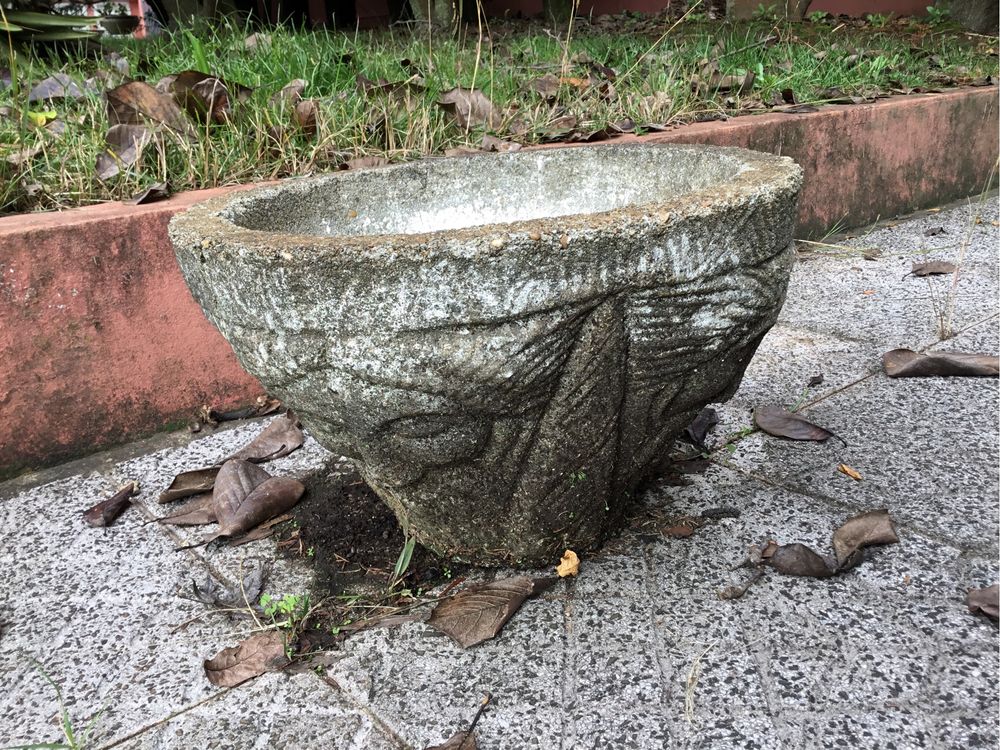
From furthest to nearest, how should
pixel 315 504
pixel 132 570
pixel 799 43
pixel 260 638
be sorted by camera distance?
pixel 799 43 < pixel 315 504 < pixel 132 570 < pixel 260 638

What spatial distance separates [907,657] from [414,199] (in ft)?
4.47

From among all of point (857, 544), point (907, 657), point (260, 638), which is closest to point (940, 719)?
point (907, 657)

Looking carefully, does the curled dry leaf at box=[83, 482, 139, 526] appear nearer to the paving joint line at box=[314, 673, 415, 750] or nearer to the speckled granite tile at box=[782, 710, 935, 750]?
the paving joint line at box=[314, 673, 415, 750]

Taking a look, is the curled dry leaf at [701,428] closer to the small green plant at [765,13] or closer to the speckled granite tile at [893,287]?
the speckled granite tile at [893,287]

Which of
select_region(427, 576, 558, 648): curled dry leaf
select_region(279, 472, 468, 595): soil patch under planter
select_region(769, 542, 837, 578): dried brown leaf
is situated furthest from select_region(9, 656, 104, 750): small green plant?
select_region(769, 542, 837, 578): dried brown leaf

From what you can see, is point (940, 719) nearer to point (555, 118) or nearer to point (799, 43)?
point (555, 118)

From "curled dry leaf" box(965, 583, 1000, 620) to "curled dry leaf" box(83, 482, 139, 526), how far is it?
1762 mm

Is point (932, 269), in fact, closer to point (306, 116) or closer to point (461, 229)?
point (306, 116)

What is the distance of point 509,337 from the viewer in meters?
1.23

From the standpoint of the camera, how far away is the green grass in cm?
251

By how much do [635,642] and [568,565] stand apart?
0.22 metres

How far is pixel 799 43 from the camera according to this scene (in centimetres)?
530

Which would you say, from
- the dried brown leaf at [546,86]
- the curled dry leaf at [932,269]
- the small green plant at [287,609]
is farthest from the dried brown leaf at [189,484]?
the curled dry leaf at [932,269]

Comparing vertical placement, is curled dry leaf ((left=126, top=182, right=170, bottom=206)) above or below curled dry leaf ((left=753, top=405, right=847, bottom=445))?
above
